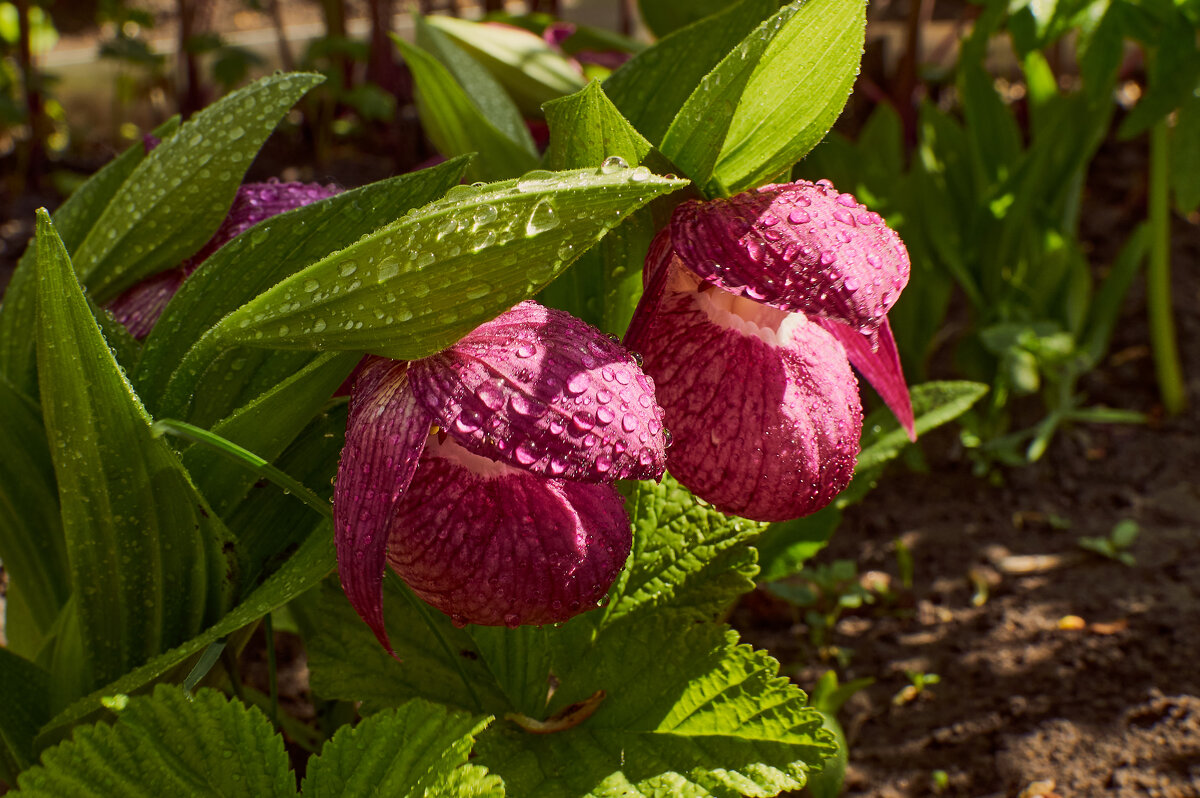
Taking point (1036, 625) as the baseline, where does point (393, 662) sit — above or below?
above

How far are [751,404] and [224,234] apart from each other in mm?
455

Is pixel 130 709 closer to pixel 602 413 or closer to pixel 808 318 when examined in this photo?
pixel 602 413

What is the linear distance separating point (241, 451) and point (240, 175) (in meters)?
0.27

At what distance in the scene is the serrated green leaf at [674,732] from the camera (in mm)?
685

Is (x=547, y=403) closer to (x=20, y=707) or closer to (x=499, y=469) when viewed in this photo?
(x=499, y=469)

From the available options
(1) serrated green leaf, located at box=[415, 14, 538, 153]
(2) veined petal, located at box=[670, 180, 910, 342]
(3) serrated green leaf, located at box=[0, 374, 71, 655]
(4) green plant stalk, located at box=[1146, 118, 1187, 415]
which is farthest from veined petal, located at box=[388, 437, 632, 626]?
(4) green plant stalk, located at box=[1146, 118, 1187, 415]

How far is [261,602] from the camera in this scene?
2.04 ft

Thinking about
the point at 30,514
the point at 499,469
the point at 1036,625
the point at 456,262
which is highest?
the point at 456,262

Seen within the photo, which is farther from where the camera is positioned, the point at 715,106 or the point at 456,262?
the point at 715,106

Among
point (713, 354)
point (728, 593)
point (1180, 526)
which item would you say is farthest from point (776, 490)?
point (1180, 526)

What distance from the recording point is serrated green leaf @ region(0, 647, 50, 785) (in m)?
0.74

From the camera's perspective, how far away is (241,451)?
58 cm

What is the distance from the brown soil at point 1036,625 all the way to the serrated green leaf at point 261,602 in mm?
631

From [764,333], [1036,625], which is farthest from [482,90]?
[1036,625]
